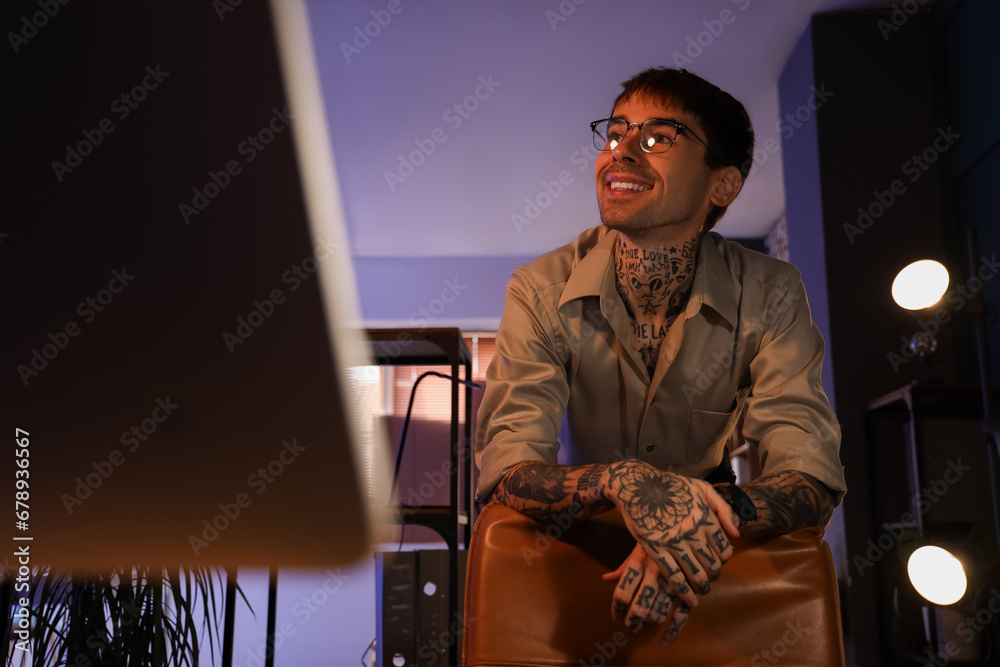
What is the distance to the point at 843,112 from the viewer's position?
10.6 ft

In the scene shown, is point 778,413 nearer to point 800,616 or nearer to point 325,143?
point 800,616

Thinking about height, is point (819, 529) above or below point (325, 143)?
below

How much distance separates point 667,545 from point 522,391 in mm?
412

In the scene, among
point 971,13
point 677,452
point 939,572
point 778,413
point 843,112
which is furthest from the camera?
point 843,112

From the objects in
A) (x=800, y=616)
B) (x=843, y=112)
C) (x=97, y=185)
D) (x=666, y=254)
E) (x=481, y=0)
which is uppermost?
(x=481, y=0)

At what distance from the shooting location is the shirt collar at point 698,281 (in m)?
1.36

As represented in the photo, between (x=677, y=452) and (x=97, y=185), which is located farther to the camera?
(x=677, y=452)

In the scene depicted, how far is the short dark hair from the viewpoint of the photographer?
150cm

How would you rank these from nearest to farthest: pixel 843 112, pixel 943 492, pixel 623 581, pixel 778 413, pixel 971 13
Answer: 1. pixel 623 581
2. pixel 778 413
3. pixel 943 492
4. pixel 971 13
5. pixel 843 112

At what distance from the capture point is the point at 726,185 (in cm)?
162

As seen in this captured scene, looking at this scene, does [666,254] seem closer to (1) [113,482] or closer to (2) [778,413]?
(2) [778,413]

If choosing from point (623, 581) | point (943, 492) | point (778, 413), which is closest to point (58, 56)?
point (623, 581)

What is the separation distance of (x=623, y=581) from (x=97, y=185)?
0.73 m

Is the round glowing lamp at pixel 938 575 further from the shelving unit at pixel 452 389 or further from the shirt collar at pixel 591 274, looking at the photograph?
the shirt collar at pixel 591 274
